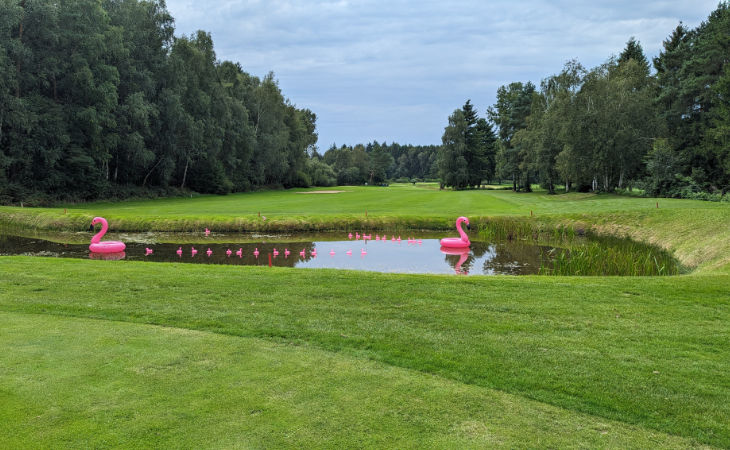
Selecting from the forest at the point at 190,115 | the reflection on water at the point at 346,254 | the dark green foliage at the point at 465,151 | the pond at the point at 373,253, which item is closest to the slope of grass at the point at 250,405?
the pond at the point at 373,253

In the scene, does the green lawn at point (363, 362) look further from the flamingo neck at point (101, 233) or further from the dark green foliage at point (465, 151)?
the dark green foliage at point (465, 151)

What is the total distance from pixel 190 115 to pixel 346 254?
36952 millimetres

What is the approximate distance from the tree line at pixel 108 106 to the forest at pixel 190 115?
0.40 ft

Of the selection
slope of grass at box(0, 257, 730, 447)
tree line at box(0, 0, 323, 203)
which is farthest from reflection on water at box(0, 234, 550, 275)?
tree line at box(0, 0, 323, 203)

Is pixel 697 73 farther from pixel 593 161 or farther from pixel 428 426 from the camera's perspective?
pixel 428 426

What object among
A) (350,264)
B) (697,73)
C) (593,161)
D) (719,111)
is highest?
(697,73)

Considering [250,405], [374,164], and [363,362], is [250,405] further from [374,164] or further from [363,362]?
[374,164]

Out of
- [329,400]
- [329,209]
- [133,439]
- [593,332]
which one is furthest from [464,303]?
[329,209]

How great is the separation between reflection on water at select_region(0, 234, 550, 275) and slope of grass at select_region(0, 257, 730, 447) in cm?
487

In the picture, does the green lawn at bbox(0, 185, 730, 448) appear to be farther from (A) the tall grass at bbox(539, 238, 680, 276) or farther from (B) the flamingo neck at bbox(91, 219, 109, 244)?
(B) the flamingo neck at bbox(91, 219, 109, 244)

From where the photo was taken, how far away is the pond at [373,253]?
15.2m

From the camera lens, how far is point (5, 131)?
34000mm

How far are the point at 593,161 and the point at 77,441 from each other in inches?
1870

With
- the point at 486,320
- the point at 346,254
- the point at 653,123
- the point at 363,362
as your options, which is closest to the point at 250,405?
the point at 363,362
